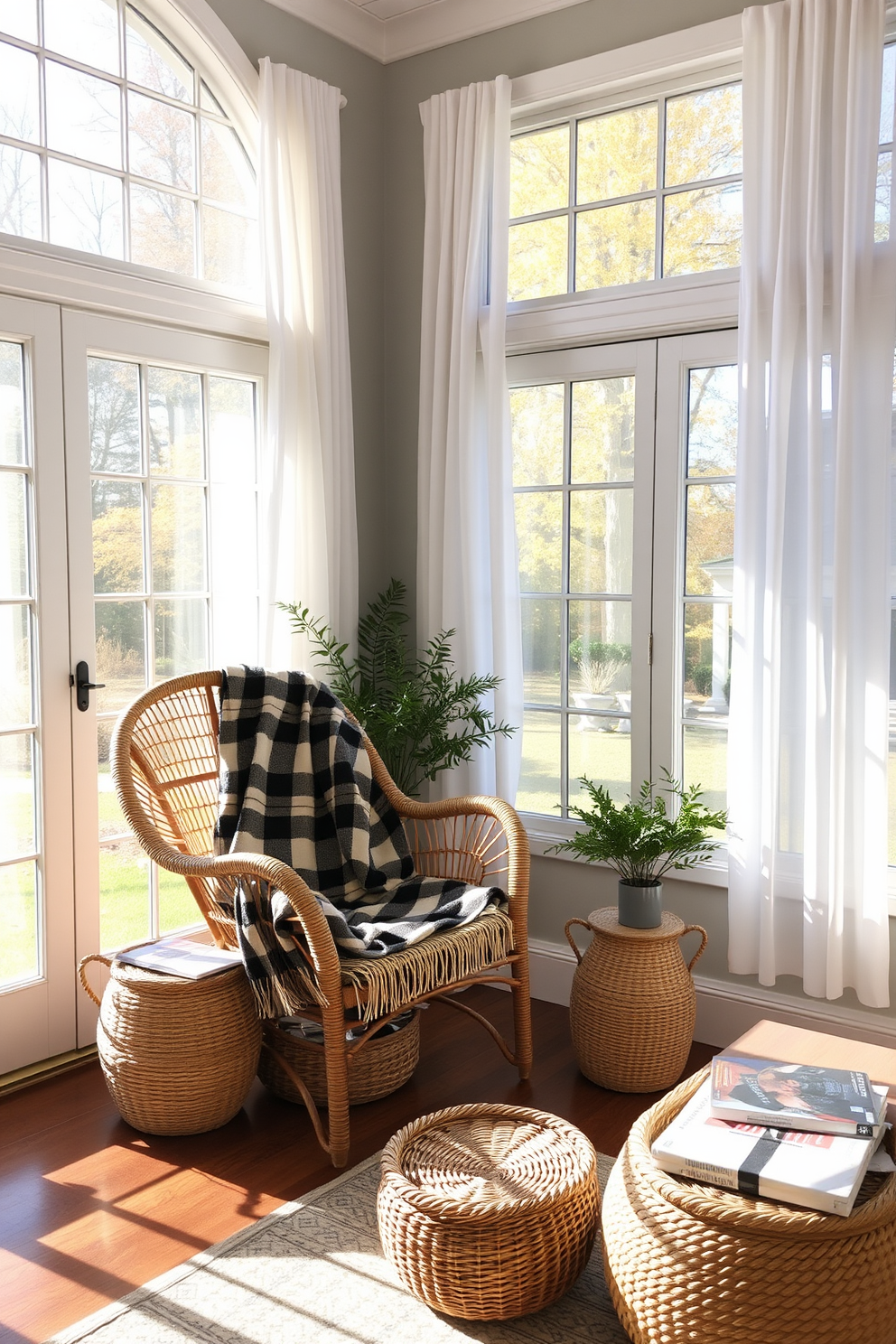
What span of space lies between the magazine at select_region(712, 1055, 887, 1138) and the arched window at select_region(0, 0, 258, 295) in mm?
2531

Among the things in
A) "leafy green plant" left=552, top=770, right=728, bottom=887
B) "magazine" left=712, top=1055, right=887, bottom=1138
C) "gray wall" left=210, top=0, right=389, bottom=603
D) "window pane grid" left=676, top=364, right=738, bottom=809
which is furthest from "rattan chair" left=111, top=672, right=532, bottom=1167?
"gray wall" left=210, top=0, right=389, bottom=603

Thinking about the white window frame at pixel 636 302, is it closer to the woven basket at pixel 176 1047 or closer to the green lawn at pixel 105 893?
the green lawn at pixel 105 893

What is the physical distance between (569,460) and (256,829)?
1.51m

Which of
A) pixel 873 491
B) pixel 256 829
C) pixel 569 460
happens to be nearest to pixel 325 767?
pixel 256 829

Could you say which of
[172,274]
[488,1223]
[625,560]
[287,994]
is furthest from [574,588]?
[488,1223]

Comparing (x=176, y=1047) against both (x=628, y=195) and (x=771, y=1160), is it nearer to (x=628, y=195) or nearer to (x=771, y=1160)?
(x=771, y=1160)

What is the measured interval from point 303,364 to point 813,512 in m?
1.59

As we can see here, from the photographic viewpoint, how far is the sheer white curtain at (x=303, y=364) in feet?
11.0

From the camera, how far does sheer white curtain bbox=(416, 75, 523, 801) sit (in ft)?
11.3

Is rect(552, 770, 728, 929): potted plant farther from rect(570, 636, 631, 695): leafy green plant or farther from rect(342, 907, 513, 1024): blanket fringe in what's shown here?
rect(570, 636, 631, 695): leafy green plant

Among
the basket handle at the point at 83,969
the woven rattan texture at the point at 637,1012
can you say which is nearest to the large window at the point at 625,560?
the woven rattan texture at the point at 637,1012

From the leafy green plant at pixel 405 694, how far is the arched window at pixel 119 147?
3.63 feet

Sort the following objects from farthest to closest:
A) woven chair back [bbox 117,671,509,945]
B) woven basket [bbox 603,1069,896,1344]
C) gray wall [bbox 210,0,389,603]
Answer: gray wall [bbox 210,0,389,603] → woven chair back [bbox 117,671,509,945] → woven basket [bbox 603,1069,896,1344]

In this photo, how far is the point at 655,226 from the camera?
328 cm
